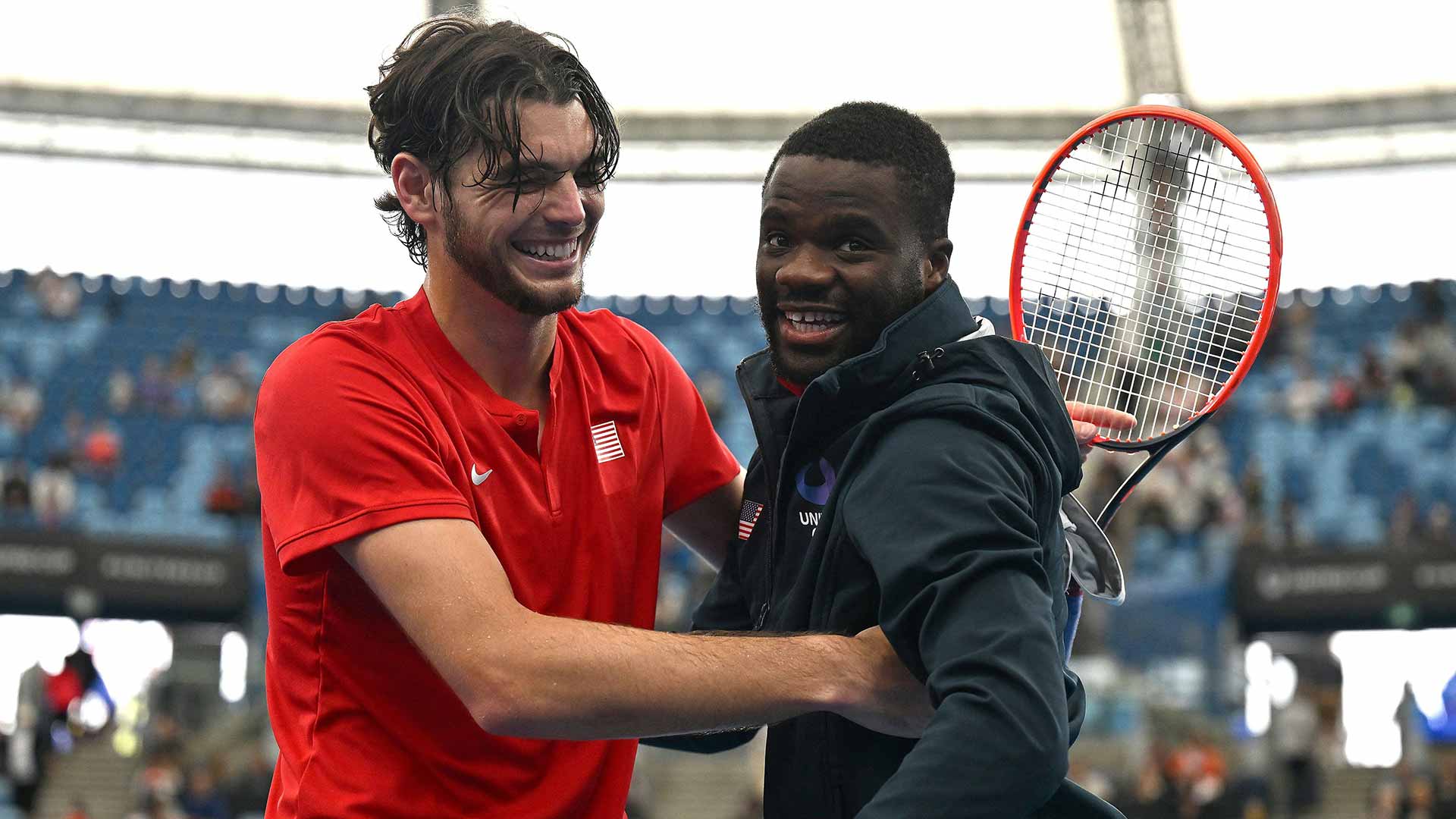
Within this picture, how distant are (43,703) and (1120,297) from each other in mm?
13723

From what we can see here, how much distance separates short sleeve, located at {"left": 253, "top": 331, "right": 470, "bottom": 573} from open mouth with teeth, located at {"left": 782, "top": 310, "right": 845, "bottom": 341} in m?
0.58

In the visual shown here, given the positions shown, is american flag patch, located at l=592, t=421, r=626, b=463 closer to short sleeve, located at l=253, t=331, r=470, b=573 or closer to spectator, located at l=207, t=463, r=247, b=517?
short sleeve, located at l=253, t=331, r=470, b=573

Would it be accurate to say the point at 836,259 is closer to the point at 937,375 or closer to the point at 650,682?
the point at 937,375

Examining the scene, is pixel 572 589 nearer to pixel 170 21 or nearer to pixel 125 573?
pixel 125 573

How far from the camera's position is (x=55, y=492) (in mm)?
16266

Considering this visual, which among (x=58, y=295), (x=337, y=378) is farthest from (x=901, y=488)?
(x=58, y=295)

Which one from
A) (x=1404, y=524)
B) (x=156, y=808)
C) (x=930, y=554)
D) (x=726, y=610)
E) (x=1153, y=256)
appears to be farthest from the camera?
(x=1404, y=524)

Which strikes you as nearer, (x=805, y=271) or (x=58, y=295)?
(x=805, y=271)

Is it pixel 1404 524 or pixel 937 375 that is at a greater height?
pixel 937 375

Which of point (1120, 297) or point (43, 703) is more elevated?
point (1120, 297)

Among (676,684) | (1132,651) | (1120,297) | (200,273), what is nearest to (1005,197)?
(1132,651)

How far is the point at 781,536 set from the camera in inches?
101

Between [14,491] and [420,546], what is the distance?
49.6 ft

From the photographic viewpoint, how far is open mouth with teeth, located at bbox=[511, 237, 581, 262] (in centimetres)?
273
